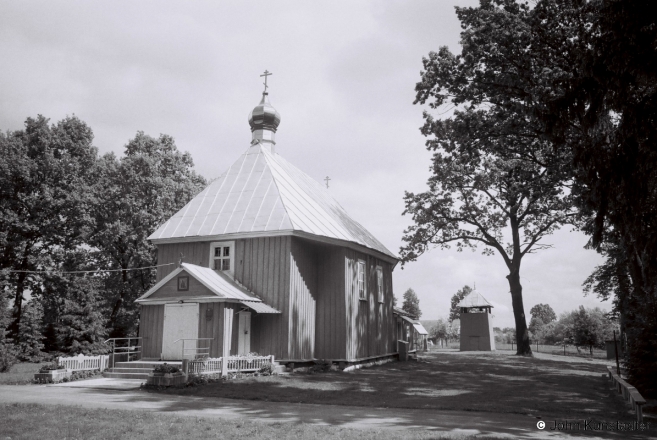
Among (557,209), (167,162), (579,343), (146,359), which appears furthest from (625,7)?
(579,343)

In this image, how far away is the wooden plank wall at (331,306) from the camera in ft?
73.9

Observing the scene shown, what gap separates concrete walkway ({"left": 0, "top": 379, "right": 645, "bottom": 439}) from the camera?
9.73m

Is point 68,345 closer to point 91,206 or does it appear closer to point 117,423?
point 91,206

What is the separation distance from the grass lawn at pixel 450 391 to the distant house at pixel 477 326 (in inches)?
1039

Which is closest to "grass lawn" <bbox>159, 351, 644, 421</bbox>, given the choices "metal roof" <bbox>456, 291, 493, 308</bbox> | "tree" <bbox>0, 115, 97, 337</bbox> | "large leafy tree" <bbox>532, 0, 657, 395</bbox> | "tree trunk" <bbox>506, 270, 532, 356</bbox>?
"large leafy tree" <bbox>532, 0, 657, 395</bbox>

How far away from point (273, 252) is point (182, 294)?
393 cm

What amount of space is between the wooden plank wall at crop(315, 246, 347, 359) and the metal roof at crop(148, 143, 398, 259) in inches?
46.7

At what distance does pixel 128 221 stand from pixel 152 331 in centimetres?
1551

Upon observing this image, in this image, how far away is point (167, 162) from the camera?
38.0 m

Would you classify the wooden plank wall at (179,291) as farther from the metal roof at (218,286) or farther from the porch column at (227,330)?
the porch column at (227,330)

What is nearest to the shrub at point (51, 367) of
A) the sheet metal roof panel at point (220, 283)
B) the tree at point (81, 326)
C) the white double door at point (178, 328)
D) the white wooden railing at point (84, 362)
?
the white wooden railing at point (84, 362)

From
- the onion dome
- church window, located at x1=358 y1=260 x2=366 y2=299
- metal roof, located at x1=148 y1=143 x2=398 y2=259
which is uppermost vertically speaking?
the onion dome

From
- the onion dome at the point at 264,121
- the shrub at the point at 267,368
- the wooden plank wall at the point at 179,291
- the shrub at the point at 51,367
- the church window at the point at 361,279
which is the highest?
the onion dome at the point at 264,121

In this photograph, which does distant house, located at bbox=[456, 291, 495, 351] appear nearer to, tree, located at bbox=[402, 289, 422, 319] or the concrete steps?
the concrete steps
